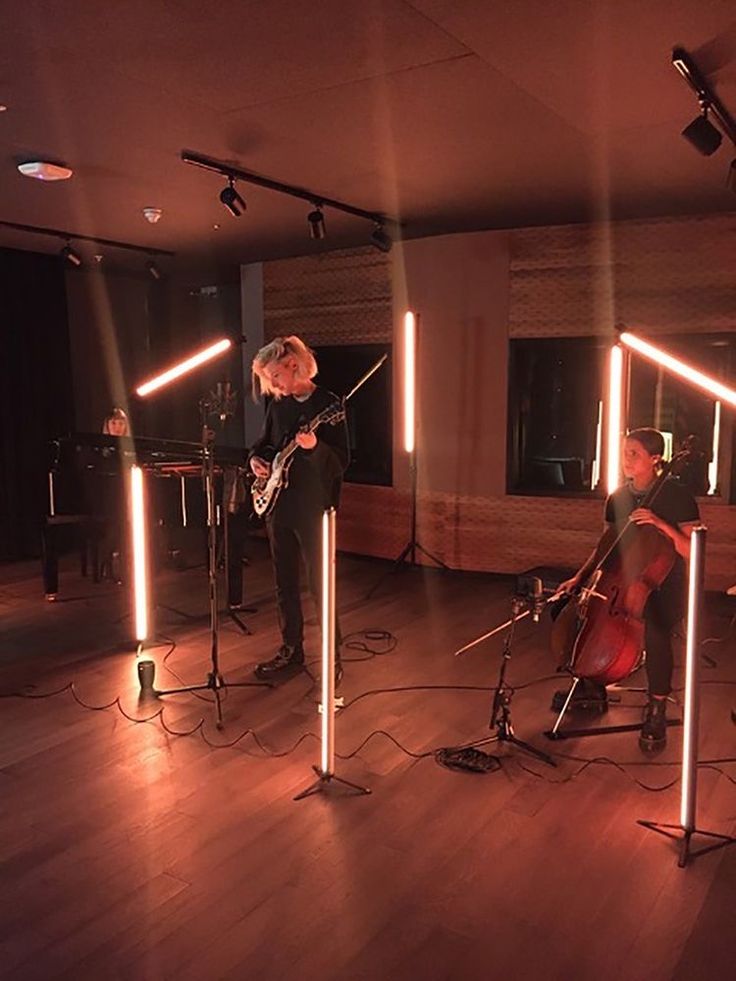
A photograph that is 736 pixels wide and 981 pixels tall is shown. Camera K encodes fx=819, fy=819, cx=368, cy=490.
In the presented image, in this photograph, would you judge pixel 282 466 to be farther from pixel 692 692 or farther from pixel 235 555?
pixel 692 692

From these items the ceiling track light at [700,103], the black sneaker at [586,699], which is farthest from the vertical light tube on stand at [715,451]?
the ceiling track light at [700,103]

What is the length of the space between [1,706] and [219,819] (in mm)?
1462

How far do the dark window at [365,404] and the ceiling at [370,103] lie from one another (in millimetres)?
1520

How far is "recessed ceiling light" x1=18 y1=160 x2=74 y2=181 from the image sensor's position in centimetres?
392

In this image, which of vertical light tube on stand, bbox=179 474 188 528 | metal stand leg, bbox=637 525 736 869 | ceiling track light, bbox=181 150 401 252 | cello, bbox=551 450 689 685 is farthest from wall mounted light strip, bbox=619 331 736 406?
vertical light tube on stand, bbox=179 474 188 528

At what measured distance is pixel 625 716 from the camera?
343cm

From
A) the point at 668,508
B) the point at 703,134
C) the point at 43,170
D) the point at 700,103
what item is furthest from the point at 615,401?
the point at 43,170

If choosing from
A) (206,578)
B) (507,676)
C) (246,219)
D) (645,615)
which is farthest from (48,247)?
(645,615)

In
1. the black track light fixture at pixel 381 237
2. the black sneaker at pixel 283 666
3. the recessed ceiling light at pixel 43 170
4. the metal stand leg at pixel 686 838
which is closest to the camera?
the metal stand leg at pixel 686 838

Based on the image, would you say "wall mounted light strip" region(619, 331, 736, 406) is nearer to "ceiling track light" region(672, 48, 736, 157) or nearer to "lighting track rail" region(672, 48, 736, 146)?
"ceiling track light" region(672, 48, 736, 157)

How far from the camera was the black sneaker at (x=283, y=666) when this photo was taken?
3.79 m

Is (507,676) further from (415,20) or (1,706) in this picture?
(415,20)

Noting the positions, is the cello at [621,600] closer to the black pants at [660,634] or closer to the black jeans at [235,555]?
the black pants at [660,634]

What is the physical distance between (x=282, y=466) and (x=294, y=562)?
0.49m
